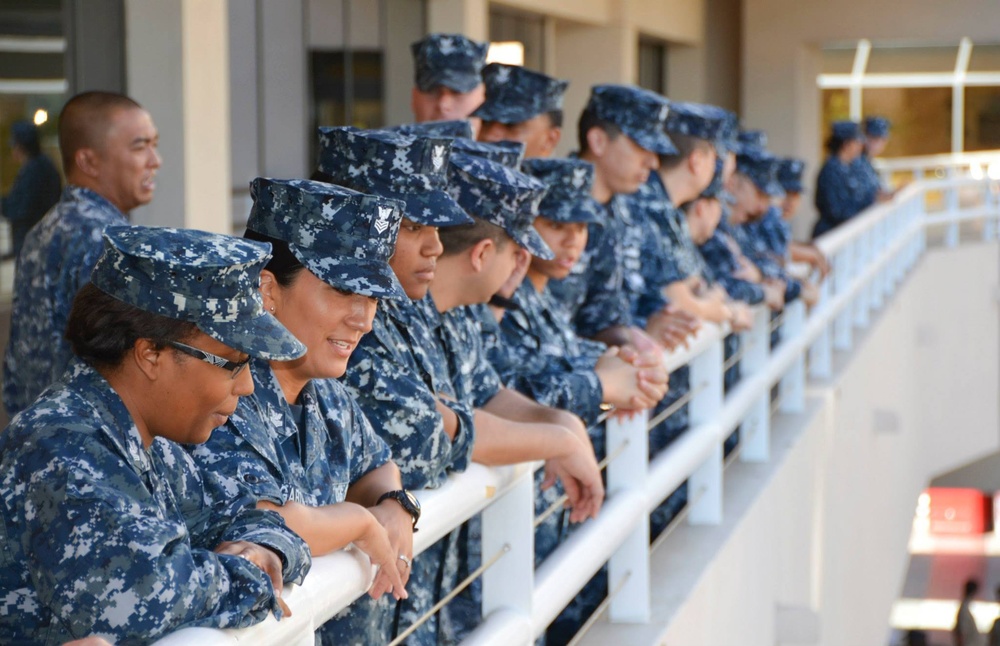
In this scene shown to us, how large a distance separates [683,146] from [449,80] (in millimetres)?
895

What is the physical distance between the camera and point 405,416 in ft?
7.86

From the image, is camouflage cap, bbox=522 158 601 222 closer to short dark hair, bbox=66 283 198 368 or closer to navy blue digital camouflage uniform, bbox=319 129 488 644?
navy blue digital camouflage uniform, bbox=319 129 488 644

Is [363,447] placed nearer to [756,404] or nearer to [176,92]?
[756,404]

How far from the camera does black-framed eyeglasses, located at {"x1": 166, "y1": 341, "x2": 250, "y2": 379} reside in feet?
5.72

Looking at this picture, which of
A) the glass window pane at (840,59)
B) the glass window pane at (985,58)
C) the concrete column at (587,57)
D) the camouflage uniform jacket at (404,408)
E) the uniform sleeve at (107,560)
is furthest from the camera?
the glass window pane at (840,59)

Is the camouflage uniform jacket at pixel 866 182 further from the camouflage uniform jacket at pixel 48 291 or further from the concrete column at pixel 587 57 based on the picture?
the camouflage uniform jacket at pixel 48 291

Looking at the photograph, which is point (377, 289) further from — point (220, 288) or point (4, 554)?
point (4, 554)

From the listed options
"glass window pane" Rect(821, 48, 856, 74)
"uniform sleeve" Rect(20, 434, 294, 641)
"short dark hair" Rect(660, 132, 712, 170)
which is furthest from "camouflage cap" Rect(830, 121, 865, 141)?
"glass window pane" Rect(821, 48, 856, 74)

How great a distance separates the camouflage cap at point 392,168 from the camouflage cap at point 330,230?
0.39 m

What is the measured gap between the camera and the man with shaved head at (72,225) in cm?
345

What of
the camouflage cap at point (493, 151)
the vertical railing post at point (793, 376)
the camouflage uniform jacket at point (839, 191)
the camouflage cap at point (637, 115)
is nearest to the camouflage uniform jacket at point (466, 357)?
the camouflage cap at point (493, 151)

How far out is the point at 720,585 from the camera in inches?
158

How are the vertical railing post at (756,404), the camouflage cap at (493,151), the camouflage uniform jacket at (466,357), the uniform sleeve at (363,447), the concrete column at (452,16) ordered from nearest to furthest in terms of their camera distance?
1. the uniform sleeve at (363,447)
2. the camouflage uniform jacket at (466,357)
3. the camouflage cap at (493,151)
4. the vertical railing post at (756,404)
5. the concrete column at (452,16)

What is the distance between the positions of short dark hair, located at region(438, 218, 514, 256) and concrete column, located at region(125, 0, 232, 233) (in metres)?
3.22
